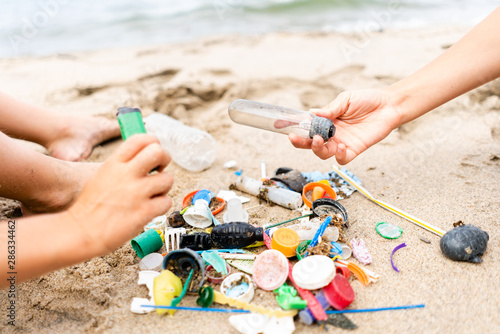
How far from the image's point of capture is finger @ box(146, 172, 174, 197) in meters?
1.35

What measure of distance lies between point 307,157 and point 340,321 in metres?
1.55

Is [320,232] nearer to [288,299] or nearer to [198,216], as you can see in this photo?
[288,299]

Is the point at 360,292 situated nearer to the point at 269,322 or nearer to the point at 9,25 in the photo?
the point at 269,322

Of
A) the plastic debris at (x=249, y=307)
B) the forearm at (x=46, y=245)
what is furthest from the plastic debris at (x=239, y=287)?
the forearm at (x=46, y=245)

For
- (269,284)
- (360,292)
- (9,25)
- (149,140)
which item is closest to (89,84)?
(149,140)

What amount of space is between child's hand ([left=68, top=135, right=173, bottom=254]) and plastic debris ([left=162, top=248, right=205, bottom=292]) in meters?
0.32

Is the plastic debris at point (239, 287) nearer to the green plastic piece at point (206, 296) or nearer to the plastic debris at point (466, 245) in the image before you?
the green plastic piece at point (206, 296)

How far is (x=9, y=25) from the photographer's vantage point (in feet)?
26.9

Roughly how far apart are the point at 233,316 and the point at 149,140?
32.2 inches

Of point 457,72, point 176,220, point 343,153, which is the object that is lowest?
point 176,220

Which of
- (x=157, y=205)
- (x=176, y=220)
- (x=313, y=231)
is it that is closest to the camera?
(x=157, y=205)

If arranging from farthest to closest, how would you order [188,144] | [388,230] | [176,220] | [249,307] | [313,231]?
[188,144], [176,220], [388,230], [313,231], [249,307]

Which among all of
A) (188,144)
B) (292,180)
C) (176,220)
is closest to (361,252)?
(292,180)

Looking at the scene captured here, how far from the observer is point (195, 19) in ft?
27.3
